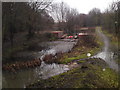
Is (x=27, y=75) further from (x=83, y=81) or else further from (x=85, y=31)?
(x=85, y=31)

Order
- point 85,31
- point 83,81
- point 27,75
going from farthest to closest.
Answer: point 85,31 → point 27,75 → point 83,81

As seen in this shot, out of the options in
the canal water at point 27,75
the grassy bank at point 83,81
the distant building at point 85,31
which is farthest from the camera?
the distant building at point 85,31

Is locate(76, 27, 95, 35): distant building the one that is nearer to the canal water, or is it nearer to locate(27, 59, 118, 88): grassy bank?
the canal water

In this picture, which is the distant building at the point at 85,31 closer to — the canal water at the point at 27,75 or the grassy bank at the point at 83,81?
the canal water at the point at 27,75

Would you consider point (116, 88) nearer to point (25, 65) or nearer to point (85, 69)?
point (85, 69)

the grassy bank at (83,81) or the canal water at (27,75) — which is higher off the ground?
the grassy bank at (83,81)

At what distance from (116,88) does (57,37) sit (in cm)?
1834

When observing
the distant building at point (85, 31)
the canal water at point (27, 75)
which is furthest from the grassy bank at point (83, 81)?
the distant building at point (85, 31)

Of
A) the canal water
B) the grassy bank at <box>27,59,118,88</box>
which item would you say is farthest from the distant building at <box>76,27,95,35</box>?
the grassy bank at <box>27,59,118,88</box>

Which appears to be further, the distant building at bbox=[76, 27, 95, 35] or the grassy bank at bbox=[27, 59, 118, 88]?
the distant building at bbox=[76, 27, 95, 35]

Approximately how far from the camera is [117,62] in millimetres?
9820

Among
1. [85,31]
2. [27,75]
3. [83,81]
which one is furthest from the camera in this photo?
[85,31]

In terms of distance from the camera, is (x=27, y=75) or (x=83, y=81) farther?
(x=27, y=75)

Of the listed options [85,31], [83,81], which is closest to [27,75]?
[83,81]
